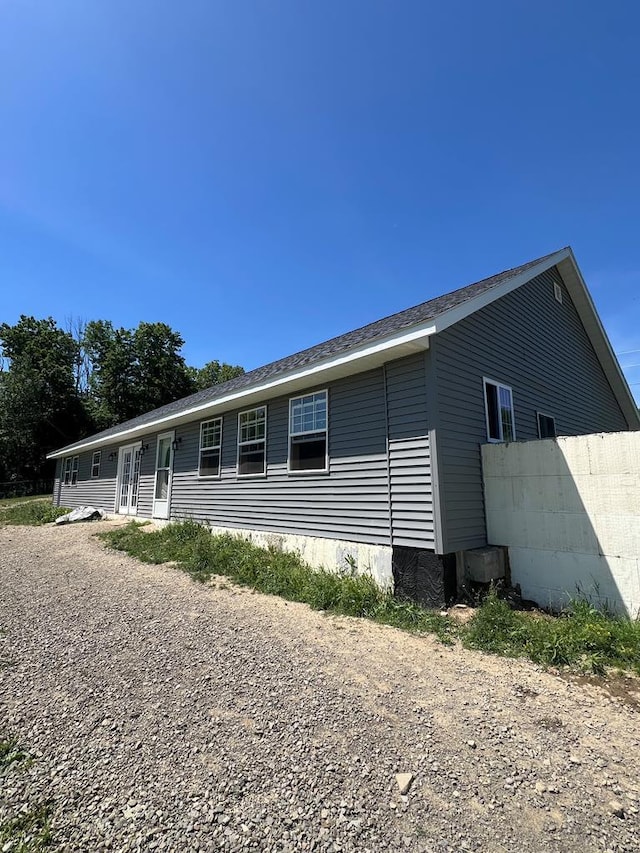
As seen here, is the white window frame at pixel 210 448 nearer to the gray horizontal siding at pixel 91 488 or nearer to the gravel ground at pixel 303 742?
the gravel ground at pixel 303 742

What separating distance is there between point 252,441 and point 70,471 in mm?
16528

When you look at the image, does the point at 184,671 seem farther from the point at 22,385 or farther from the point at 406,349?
the point at 22,385

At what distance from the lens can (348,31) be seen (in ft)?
23.1

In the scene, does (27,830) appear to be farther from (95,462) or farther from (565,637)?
(95,462)

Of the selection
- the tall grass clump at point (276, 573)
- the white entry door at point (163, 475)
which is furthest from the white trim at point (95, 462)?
the tall grass clump at point (276, 573)

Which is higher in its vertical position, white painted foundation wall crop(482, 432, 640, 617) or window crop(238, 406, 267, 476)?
window crop(238, 406, 267, 476)

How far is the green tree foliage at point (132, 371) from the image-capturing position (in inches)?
1406

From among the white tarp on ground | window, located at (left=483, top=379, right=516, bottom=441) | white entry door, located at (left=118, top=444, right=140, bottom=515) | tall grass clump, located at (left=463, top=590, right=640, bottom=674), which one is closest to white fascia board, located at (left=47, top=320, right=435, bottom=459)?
window, located at (left=483, top=379, right=516, bottom=441)

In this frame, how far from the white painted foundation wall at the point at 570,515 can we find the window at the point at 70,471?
20.2 meters

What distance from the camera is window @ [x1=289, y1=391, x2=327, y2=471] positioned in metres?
7.34

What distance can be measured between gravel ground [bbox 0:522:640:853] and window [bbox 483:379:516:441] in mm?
3757

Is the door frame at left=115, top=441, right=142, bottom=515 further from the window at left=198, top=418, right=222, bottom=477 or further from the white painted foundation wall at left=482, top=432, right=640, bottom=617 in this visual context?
the white painted foundation wall at left=482, top=432, right=640, bottom=617

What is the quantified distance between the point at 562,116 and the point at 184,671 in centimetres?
1058

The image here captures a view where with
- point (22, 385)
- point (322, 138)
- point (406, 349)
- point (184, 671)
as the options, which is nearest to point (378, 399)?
point (406, 349)
